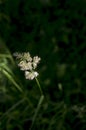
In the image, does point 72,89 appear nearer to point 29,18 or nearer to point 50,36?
point 50,36

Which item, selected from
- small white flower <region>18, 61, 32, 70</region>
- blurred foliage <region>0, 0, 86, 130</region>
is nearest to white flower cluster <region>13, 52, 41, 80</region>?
small white flower <region>18, 61, 32, 70</region>

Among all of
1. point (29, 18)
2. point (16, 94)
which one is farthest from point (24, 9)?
point (16, 94)

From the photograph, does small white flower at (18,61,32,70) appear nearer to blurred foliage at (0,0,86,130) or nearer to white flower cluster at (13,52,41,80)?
white flower cluster at (13,52,41,80)

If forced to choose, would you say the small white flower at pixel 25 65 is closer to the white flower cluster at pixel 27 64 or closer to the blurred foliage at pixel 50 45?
the white flower cluster at pixel 27 64

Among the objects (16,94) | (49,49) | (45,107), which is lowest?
(45,107)

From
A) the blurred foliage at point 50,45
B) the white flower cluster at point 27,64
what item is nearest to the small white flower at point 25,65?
the white flower cluster at point 27,64

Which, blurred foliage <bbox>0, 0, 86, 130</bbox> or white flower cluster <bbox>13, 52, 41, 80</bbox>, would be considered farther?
blurred foliage <bbox>0, 0, 86, 130</bbox>

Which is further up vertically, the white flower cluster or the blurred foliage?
the blurred foliage

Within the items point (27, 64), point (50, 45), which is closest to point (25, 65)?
point (27, 64)
